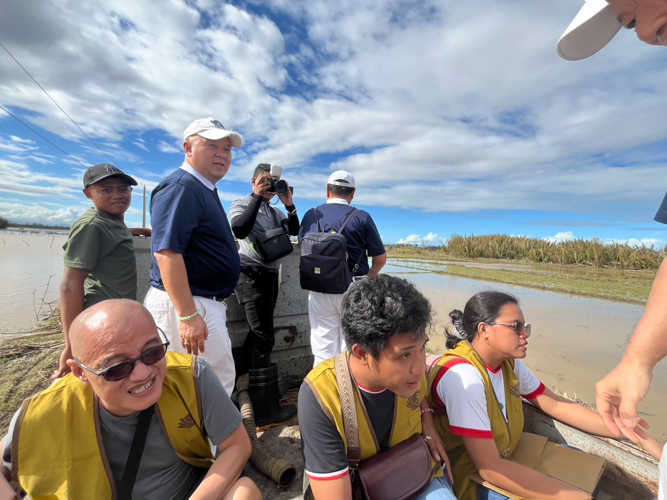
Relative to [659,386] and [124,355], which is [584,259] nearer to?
[659,386]

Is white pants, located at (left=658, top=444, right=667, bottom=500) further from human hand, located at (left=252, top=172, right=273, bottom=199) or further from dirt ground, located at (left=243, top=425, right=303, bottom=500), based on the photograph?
human hand, located at (left=252, top=172, right=273, bottom=199)

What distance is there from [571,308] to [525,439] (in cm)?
763

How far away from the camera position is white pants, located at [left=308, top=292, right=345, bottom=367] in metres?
3.13

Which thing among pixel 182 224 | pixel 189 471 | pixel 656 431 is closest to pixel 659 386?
pixel 656 431

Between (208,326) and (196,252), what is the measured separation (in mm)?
506

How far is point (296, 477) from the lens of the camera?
7.80ft

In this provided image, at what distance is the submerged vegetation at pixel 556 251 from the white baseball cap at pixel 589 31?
72.5 ft

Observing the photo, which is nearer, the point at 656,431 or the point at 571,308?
the point at 656,431

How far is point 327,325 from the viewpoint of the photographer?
3158mm

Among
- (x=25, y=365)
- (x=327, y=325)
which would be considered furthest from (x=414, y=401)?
(x=25, y=365)

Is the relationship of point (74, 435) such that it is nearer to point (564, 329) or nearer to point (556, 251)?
point (564, 329)

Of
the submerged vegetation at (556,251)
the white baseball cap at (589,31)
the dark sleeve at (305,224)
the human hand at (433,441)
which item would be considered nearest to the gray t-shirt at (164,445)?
the human hand at (433,441)

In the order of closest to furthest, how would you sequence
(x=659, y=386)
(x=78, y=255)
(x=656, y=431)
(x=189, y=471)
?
(x=189, y=471), (x=78, y=255), (x=656, y=431), (x=659, y=386)

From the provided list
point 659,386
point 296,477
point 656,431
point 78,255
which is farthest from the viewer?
point 659,386
